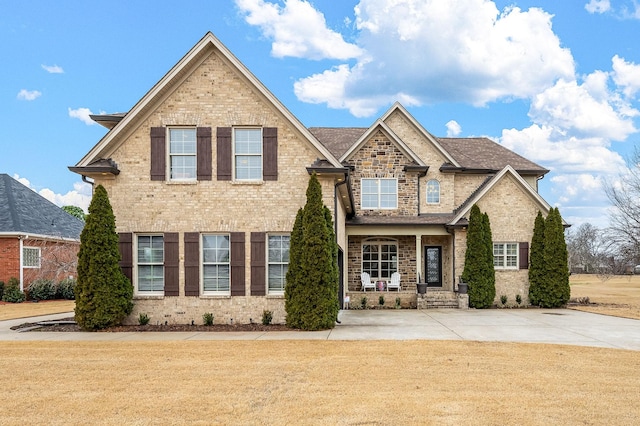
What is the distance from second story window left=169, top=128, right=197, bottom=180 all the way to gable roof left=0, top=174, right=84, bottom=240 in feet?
47.8

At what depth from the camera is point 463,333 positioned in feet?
40.5

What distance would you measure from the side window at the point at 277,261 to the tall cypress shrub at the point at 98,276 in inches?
173

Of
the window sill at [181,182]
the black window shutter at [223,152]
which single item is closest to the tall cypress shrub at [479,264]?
the black window shutter at [223,152]

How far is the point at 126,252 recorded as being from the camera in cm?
1397

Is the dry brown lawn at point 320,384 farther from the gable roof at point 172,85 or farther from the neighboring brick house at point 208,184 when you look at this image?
the gable roof at point 172,85

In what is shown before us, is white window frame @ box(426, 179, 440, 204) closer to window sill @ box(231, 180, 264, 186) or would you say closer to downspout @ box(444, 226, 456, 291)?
downspout @ box(444, 226, 456, 291)

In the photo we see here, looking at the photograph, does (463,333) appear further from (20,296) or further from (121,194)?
(20,296)

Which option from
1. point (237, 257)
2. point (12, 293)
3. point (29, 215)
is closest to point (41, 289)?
point (12, 293)

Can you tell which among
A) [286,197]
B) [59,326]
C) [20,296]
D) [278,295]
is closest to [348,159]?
[286,197]

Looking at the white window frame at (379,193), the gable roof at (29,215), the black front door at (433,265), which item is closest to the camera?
the white window frame at (379,193)

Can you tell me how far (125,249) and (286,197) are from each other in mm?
5167

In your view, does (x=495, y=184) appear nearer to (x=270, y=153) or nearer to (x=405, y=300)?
(x=405, y=300)

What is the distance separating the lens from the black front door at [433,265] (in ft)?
71.8

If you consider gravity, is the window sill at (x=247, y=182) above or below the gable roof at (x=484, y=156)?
below
